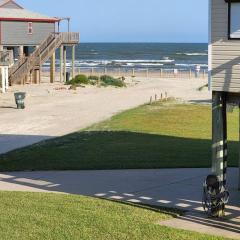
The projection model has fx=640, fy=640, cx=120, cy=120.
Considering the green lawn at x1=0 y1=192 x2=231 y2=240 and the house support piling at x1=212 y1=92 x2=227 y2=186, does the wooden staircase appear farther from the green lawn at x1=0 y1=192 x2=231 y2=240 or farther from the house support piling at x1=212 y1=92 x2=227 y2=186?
the house support piling at x1=212 y1=92 x2=227 y2=186

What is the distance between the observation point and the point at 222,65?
10.6 m

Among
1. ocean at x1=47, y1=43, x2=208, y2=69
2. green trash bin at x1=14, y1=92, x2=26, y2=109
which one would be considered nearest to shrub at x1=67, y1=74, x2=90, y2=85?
green trash bin at x1=14, y1=92, x2=26, y2=109

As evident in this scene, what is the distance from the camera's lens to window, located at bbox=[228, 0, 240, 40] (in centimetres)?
1051

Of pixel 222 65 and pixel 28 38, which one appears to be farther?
pixel 28 38

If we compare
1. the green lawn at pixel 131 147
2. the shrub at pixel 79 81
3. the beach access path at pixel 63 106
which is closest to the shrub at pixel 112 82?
the beach access path at pixel 63 106

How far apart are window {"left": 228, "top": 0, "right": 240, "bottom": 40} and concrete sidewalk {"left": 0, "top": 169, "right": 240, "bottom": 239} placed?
3030 millimetres

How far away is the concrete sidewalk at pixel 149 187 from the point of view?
1030cm

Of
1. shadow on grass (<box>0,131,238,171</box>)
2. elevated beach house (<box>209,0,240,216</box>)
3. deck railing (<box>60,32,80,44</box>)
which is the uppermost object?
deck railing (<box>60,32,80,44</box>)

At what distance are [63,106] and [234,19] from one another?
27.0 metres

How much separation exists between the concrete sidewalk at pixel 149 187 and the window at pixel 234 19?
9.94 ft

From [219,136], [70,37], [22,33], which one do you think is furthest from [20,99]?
[219,136]

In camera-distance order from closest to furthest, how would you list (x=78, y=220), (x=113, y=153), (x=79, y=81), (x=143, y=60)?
(x=78, y=220), (x=113, y=153), (x=79, y=81), (x=143, y=60)

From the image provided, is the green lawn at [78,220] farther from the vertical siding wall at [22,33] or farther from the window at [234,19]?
the vertical siding wall at [22,33]

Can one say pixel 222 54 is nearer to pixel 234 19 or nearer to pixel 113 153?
pixel 234 19
